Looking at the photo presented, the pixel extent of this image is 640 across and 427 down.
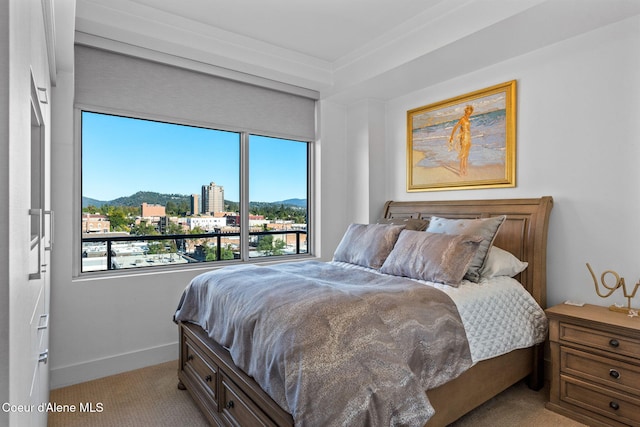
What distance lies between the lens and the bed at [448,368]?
1650 mm

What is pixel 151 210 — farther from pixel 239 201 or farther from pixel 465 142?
pixel 465 142

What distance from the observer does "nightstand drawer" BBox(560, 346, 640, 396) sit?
81.3 inches

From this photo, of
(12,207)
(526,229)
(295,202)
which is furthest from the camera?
(295,202)

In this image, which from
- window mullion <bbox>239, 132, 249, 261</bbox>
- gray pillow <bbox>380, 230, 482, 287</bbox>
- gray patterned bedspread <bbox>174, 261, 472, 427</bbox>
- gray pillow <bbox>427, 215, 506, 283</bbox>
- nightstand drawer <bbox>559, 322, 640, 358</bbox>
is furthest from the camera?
window mullion <bbox>239, 132, 249, 261</bbox>

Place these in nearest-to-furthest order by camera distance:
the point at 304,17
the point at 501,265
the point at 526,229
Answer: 1. the point at 501,265
2. the point at 526,229
3. the point at 304,17

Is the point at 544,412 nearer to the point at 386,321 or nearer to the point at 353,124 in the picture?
the point at 386,321

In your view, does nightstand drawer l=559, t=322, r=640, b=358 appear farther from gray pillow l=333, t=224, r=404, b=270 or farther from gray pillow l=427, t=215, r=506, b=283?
gray pillow l=333, t=224, r=404, b=270

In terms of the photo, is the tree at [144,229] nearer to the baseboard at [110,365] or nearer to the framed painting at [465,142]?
the baseboard at [110,365]

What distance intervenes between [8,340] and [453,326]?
188 centimetres

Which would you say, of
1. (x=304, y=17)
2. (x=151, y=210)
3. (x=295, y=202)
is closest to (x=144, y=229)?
(x=151, y=210)

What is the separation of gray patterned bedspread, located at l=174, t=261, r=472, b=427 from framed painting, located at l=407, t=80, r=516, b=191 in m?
1.58

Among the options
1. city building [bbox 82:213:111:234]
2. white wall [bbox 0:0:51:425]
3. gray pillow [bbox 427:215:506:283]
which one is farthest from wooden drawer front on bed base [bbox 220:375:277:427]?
city building [bbox 82:213:111:234]

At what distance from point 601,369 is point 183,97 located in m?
3.72

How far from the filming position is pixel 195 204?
3604mm
